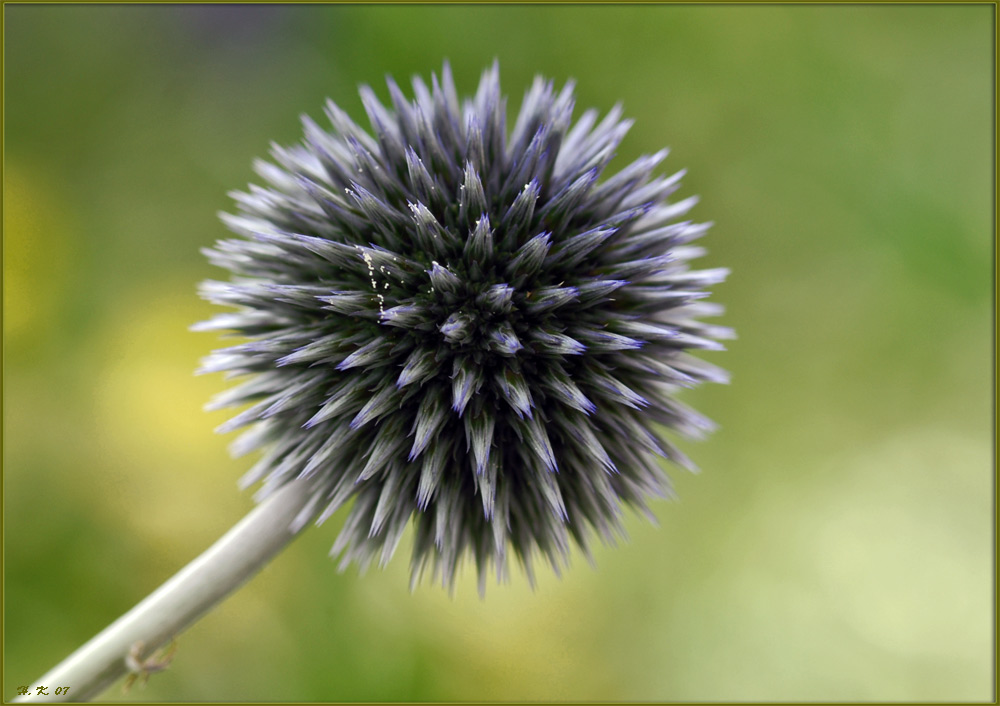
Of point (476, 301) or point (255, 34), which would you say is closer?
point (476, 301)

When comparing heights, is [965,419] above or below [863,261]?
below

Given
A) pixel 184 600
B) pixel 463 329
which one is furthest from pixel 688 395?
pixel 184 600

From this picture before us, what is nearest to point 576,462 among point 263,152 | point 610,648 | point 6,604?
point 610,648

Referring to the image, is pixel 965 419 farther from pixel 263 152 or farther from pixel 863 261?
pixel 263 152

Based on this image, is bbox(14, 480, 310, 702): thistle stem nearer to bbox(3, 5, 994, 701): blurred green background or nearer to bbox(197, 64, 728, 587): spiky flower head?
bbox(197, 64, 728, 587): spiky flower head

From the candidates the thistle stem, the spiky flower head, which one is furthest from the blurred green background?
the spiky flower head

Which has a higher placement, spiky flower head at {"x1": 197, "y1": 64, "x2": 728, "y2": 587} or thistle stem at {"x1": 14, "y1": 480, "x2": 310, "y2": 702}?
spiky flower head at {"x1": 197, "y1": 64, "x2": 728, "y2": 587}

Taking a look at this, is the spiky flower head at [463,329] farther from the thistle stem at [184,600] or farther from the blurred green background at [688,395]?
the blurred green background at [688,395]
